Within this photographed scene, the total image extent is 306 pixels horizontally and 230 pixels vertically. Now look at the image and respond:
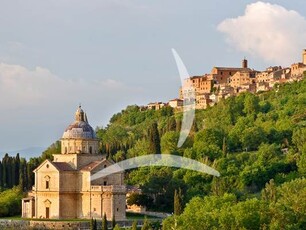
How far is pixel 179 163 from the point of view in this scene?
59.5m

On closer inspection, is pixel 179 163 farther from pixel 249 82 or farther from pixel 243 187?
pixel 249 82

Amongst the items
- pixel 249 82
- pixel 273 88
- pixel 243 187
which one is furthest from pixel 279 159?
pixel 249 82

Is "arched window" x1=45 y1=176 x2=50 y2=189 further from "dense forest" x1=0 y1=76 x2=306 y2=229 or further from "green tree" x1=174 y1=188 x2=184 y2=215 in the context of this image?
"green tree" x1=174 y1=188 x2=184 y2=215

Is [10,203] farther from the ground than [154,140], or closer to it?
closer to it

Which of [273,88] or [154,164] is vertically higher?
[273,88]

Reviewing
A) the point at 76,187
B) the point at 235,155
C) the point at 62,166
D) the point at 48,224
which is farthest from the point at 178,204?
the point at 235,155

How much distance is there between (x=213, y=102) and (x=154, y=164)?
3293 cm

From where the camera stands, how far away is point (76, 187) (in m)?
49.0

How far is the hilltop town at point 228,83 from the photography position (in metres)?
91.9

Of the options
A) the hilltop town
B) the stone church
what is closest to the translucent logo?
the stone church

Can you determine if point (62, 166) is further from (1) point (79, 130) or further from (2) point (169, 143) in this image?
(2) point (169, 143)

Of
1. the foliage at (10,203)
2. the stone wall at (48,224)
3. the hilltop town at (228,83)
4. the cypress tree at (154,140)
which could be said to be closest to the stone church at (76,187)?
the foliage at (10,203)

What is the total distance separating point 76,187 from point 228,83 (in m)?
51.0

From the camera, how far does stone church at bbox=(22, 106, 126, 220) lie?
158ft
